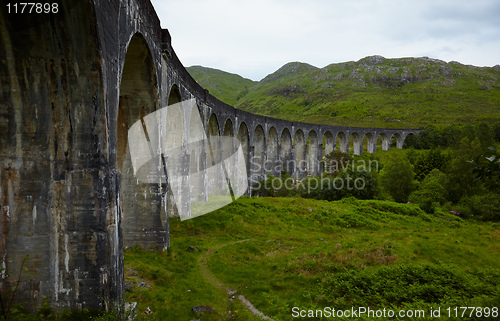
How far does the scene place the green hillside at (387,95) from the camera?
3536 inches

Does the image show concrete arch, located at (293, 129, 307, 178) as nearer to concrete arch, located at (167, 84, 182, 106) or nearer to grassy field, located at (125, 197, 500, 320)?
grassy field, located at (125, 197, 500, 320)

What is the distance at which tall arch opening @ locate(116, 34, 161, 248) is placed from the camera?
35.8ft

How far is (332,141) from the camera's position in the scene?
54.3 metres

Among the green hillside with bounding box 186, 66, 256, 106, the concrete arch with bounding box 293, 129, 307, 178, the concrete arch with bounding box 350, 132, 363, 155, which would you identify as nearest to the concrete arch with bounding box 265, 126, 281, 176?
the concrete arch with bounding box 293, 129, 307, 178

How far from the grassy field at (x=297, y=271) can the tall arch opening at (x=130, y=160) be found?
0.79 metres

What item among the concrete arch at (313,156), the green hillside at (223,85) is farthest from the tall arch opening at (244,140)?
the green hillside at (223,85)

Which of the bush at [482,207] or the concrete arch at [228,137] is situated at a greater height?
the concrete arch at [228,137]

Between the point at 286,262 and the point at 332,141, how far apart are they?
148 feet

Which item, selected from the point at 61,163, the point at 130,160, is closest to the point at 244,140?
the point at 130,160

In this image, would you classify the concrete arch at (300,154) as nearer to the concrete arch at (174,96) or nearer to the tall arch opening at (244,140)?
the tall arch opening at (244,140)

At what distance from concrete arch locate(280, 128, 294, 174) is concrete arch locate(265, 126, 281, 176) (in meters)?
2.56

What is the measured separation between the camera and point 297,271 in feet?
35.7

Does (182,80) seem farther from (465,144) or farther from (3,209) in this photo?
(465,144)

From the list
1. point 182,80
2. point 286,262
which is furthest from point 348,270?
point 182,80
